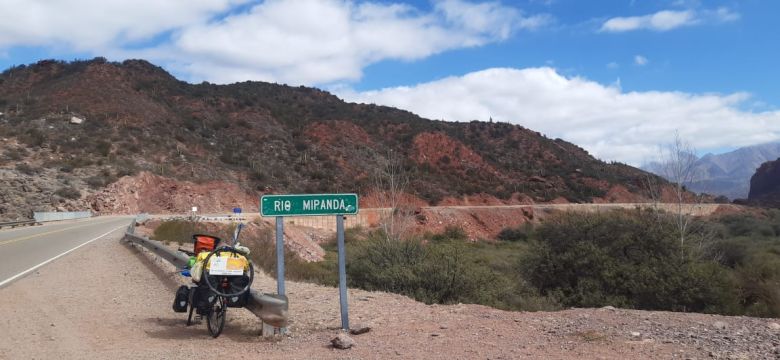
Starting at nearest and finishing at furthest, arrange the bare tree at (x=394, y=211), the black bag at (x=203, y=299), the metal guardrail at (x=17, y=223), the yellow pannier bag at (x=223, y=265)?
the yellow pannier bag at (x=223, y=265)
the black bag at (x=203, y=299)
the bare tree at (x=394, y=211)
the metal guardrail at (x=17, y=223)

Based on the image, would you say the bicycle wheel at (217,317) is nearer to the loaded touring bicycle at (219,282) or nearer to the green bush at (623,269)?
the loaded touring bicycle at (219,282)

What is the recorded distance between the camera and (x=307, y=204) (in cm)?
762

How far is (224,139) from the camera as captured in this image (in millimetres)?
69312

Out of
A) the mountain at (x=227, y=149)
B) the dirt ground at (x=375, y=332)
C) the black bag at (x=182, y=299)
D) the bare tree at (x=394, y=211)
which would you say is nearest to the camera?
the dirt ground at (x=375, y=332)

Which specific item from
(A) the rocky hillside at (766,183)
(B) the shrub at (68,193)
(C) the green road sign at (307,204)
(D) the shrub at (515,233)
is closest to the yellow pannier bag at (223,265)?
(C) the green road sign at (307,204)

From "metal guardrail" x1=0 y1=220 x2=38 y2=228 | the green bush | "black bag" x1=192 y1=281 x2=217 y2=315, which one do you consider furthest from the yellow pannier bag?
"metal guardrail" x1=0 y1=220 x2=38 y2=228

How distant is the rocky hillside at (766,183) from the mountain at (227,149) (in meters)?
25.2

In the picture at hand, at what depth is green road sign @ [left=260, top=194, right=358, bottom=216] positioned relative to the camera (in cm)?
754

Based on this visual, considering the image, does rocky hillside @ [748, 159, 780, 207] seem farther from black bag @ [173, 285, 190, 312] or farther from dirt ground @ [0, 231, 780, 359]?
black bag @ [173, 285, 190, 312]

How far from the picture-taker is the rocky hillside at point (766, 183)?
9919 cm

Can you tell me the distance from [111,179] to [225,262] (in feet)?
154

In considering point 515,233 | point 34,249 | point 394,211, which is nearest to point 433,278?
point 34,249

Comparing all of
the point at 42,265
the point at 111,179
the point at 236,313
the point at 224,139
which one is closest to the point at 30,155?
the point at 111,179

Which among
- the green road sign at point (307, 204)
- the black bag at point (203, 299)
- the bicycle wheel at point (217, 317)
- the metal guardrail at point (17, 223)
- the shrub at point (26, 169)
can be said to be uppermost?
the shrub at point (26, 169)
